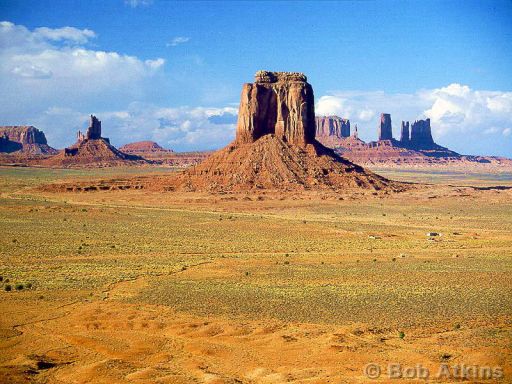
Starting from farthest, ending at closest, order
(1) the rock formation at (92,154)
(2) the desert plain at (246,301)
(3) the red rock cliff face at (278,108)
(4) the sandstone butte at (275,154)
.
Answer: (1) the rock formation at (92,154) < (3) the red rock cliff face at (278,108) < (4) the sandstone butte at (275,154) < (2) the desert plain at (246,301)

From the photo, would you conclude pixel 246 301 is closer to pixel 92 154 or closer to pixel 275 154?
pixel 275 154

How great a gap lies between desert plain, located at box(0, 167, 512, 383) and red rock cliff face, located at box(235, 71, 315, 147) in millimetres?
37304

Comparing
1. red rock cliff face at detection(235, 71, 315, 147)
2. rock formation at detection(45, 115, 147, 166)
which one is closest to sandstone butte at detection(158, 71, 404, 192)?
red rock cliff face at detection(235, 71, 315, 147)

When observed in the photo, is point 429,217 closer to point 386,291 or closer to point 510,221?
point 510,221

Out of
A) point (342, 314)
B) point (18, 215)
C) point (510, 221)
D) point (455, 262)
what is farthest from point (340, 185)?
point (342, 314)

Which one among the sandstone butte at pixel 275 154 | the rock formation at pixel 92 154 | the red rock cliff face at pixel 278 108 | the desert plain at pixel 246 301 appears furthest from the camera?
the rock formation at pixel 92 154

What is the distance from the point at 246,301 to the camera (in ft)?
79.3

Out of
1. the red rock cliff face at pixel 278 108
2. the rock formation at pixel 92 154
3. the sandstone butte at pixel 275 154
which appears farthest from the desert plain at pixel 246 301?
the rock formation at pixel 92 154

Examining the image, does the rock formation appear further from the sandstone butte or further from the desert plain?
the desert plain

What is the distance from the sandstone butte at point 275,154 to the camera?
85.1m

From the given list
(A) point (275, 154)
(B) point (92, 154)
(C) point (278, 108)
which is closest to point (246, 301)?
(A) point (275, 154)

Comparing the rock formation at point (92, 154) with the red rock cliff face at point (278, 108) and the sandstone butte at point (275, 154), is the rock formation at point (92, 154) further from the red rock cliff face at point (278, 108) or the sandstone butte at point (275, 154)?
the red rock cliff face at point (278, 108)

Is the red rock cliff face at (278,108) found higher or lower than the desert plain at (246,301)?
higher

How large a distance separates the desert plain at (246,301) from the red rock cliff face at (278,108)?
37304 mm
